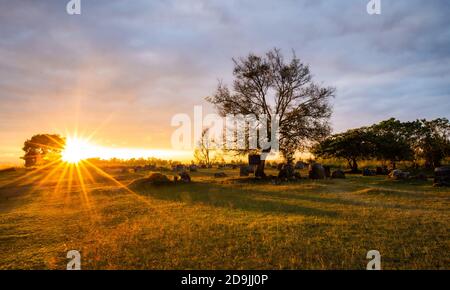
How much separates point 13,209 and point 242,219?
12.9 meters

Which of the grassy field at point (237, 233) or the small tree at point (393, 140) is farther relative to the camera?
the small tree at point (393, 140)

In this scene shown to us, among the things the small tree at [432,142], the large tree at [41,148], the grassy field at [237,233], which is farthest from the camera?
the large tree at [41,148]

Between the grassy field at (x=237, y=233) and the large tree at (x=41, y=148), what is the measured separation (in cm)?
6325

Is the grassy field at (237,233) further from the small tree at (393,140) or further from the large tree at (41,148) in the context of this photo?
the large tree at (41,148)

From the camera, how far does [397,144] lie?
1369 inches

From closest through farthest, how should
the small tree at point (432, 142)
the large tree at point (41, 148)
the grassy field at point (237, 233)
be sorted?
the grassy field at point (237, 233) → the small tree at point (432, 142) → the large tree at point (41, 148)

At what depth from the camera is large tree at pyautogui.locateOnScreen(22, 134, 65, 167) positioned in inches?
2724

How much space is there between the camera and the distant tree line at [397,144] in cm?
3434

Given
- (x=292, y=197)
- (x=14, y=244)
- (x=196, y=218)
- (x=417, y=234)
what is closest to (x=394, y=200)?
(x=292, y=197)

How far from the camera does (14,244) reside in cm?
868

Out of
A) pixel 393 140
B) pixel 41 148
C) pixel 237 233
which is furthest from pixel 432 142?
pixel 41 148

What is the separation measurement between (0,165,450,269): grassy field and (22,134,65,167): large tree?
63.2 m

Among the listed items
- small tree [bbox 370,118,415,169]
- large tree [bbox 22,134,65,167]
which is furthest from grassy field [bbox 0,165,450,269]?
large tree [bbox 22,134,65,167]

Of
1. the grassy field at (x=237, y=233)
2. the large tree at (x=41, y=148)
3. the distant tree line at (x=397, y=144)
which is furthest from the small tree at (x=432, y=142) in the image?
the large tree at (x=41, y=148)
